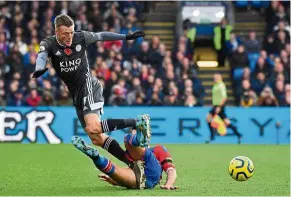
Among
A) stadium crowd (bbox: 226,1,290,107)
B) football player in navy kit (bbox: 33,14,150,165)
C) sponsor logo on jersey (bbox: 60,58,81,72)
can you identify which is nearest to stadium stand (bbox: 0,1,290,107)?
stadium crowd (bbox: 226,1,290,107)

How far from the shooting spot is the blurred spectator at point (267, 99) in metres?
22.1

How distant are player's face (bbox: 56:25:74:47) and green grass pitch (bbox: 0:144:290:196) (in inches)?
73.1

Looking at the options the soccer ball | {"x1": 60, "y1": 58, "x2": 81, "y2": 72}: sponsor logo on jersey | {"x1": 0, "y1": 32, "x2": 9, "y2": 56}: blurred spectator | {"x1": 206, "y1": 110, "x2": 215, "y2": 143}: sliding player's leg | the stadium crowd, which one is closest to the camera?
the soccer ball

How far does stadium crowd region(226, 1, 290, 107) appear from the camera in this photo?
74.4ft

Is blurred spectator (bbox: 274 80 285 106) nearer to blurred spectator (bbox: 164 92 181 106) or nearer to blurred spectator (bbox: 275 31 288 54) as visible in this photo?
blurred spectator (bbox: 275 31 288 54)

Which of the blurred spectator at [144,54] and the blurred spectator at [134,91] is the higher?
the blurred spectator at [144,54]

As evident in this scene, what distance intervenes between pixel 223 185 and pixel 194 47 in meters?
16.0

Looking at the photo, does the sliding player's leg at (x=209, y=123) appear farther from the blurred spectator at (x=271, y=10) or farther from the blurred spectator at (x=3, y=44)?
the blurred spectator at (x=3, y=44)

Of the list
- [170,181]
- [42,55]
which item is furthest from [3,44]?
[170,181]

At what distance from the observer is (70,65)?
11.3 metres

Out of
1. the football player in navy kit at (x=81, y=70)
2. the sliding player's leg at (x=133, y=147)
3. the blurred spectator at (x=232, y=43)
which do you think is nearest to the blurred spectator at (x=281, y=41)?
the blurred spectator at (x=232, y=43)

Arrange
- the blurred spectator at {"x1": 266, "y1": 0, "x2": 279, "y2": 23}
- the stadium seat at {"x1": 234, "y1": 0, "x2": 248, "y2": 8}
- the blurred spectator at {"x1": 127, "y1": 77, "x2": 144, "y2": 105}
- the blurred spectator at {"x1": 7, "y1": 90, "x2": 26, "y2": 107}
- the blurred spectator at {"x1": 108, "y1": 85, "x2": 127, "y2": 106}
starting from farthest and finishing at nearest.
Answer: the stadium seat at {"x1": 234, "y1": 0, "x2": 248, "y2": 8}
the blurred spectator at {"x1": 266, "y1": 0, "x2": 279, "y2": 23}
the blurred spectator at {"x1": 127, "y1": 77, "x2": 144, "y2": 105}
the blurred spectator at {"x1": 108, "y1": 85, "x2": 127, "y2": 106}
the blurred spectator at {"x1": 7, "y1": 90, "x2": 26, "y2": 107}

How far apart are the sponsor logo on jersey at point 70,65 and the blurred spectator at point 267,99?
11462mm

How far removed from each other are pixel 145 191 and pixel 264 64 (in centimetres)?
1448
